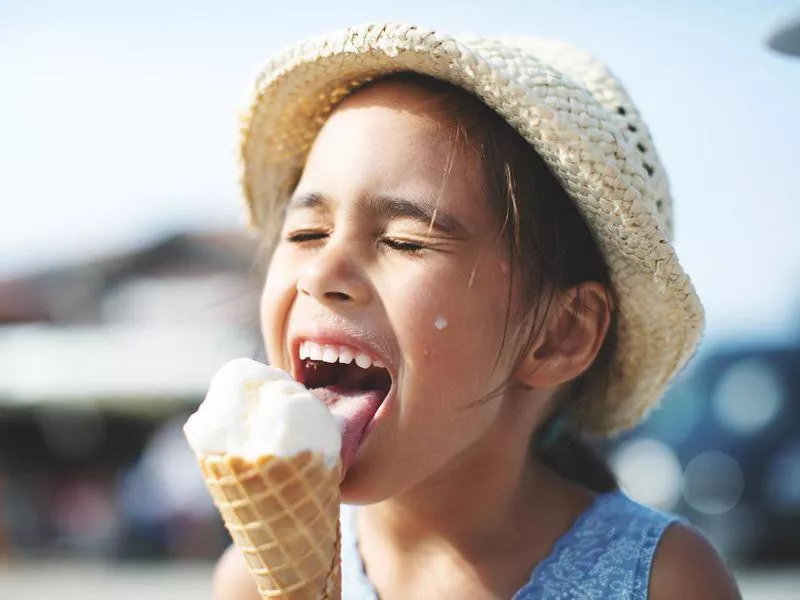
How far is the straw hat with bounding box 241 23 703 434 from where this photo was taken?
205 cm

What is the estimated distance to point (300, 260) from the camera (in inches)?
86.5

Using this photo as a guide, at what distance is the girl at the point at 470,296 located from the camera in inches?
80.0

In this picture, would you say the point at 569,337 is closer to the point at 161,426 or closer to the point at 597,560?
the point at 597,560

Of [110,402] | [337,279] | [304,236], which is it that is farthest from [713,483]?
[337,279]

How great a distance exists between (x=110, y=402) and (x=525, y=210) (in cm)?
1083

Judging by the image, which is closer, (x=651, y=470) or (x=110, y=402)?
(x=651, y=470)

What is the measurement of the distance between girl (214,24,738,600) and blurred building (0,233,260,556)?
8.46 m

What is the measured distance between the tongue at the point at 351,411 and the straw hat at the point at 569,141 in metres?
0.67

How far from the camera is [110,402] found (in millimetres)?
12094

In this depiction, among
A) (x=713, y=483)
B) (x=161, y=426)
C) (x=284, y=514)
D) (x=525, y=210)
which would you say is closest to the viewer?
(x=284, y=514)

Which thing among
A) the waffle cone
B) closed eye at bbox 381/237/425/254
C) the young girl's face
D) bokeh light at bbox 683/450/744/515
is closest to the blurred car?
bokeh light at bbox 683/450/744/515

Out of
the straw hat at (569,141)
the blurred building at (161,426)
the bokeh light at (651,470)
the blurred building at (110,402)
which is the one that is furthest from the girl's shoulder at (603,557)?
the blurred building at (110,402)

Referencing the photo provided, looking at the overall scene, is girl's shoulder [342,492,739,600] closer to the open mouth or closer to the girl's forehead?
the open mouth

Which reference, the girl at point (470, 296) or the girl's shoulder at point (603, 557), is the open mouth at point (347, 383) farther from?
the girl's shoulder at point (603, 557)
